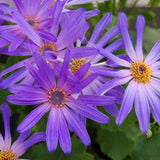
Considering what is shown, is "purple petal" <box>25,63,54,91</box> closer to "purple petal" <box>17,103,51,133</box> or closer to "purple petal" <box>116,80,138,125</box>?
"purple petal" <box>17,103,51,133</box>

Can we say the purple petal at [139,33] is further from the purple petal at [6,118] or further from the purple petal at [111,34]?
the purple petal at [6,118]

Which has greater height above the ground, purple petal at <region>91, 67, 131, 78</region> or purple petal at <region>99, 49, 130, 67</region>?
purple petal at <region>99, 49, 130, 67</region>

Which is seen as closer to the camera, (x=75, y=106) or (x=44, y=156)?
(x=75, y=106)

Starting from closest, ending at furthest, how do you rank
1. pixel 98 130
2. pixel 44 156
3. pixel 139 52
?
pixel 139 52
pixel 44 156
pixel 98 130

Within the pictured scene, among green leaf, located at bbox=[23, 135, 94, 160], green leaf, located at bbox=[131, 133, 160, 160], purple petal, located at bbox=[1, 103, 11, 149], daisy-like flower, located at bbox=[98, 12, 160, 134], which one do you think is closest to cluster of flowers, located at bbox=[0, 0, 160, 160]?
daisy-like flower, located at bbox=[98, 12, 160, 134]

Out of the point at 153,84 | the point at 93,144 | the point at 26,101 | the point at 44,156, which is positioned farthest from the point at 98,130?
the point at 26,101

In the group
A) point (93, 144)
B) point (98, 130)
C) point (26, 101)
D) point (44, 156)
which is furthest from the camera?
point (93, 144)

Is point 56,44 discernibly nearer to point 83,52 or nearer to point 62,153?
point 83,52

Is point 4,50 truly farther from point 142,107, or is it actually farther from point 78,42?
point 142,107
